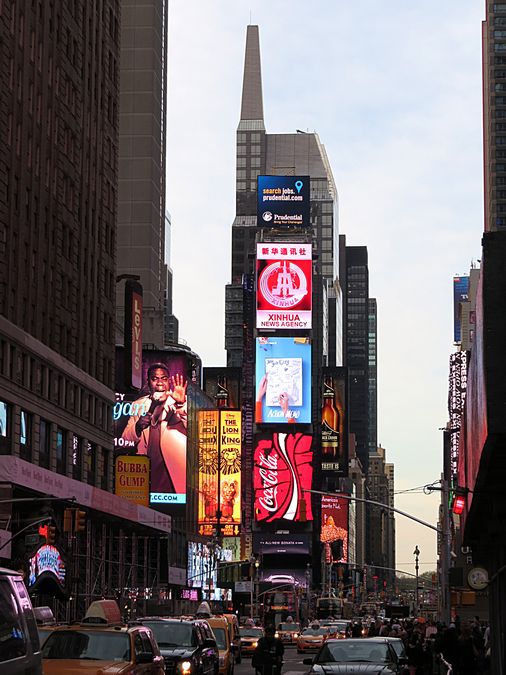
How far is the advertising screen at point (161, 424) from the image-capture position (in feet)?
406

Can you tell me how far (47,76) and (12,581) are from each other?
66.3 m

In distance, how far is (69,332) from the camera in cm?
7844

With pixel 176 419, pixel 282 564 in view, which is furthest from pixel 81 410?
pixel 282 564

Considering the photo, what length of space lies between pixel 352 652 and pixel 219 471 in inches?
4814

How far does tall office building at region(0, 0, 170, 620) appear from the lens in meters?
65.1

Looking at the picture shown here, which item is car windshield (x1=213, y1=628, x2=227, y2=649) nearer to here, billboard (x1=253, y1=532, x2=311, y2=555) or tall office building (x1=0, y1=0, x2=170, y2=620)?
tall office building (x1=0, y1=0, x2=170, y2=620)

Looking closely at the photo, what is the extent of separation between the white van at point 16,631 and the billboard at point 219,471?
127428 millimetres

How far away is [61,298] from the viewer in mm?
77312

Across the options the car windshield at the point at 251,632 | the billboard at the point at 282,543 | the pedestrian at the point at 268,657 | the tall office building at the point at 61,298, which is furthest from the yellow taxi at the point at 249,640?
the billboard at the point at 282,543

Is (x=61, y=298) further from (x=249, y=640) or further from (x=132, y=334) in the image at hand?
(x=249, y=640)

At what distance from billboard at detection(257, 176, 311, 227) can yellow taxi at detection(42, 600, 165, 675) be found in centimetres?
16937

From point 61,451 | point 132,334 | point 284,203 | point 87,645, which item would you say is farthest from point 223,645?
point 284,203

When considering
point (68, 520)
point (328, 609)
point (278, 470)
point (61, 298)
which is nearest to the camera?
point (68, 520)

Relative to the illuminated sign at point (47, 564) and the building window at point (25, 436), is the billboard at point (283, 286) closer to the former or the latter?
the building window at point (25, 436)
